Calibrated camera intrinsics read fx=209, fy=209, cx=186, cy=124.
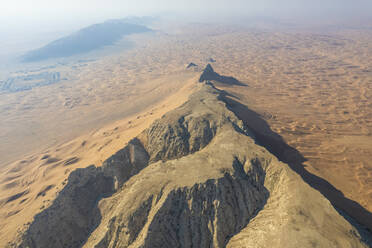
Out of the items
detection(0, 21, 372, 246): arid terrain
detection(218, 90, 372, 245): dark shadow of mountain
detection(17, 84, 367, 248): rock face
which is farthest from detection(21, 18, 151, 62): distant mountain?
detection(17, 84, 367, 248): rock face

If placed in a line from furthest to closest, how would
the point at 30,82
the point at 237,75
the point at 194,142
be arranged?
the point at 30,82 → the point at 237,75 → the point at 194,142

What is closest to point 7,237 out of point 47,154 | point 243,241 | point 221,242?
point 221,242

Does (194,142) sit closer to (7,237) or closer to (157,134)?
(157,134)

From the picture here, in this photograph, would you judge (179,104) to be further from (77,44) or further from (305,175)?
(77,44)

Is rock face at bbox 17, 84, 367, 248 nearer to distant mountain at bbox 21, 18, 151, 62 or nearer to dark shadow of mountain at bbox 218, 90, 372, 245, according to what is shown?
dark shadow of mountain at bbox 218, 90, 372, 245

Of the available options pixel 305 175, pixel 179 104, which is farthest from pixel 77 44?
pixel 305 175
